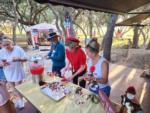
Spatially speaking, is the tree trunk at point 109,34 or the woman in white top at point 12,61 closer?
the woman in white top at point 12,61

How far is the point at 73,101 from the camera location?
2133 millimetres

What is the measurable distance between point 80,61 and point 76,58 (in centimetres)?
9

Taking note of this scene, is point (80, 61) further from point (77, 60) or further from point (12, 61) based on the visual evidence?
point (12, 61)

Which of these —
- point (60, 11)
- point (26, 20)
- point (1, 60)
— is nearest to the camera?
point (1, 60)

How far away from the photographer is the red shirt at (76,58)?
10.2 ft

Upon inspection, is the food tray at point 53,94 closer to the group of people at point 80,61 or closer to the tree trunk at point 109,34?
the group of people at point 80,61

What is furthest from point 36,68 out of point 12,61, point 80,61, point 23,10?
point 23,10

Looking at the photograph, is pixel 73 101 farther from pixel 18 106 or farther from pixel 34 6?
pixel 34 6

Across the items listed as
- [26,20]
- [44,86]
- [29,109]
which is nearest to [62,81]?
[44,86]

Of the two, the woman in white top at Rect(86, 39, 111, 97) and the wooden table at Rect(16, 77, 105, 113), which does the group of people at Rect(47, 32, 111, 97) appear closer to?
the woman in white top at Rect(86, 39, 111, 97)

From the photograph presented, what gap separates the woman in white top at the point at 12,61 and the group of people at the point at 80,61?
594 mm

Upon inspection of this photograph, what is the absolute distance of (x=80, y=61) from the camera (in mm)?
3164

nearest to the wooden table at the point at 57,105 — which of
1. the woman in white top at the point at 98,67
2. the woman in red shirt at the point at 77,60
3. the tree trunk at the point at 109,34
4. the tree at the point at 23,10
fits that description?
the woman in white top at the point at 98,67

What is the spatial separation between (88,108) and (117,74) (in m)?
3.68
